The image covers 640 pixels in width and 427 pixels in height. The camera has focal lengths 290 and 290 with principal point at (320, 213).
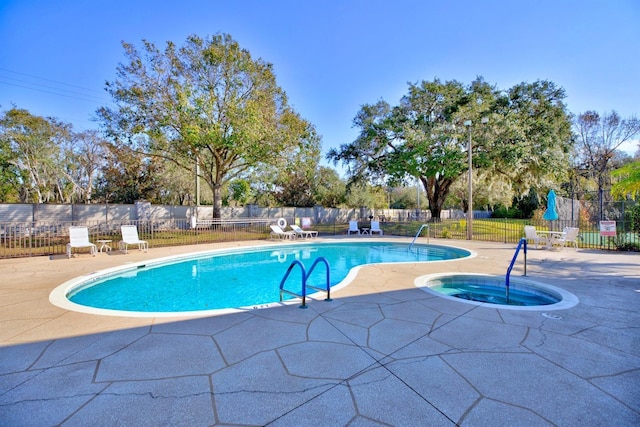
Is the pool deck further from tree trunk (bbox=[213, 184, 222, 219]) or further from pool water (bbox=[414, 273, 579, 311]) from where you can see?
tree trunk (bbox=[213, 184, 222, 219])

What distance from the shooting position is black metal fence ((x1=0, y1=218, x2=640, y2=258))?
34.3 feet

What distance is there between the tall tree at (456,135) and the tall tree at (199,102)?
6.05m

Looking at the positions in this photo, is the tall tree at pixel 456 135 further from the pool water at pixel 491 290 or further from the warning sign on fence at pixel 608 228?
the pool water at pixel 491 290

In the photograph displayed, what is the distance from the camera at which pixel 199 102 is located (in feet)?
45.1

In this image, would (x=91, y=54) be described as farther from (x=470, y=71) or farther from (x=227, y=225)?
(x=470, y=71)

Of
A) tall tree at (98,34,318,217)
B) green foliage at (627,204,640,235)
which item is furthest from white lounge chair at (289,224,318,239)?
green foliage at (627,204,640,235)

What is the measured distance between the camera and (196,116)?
551 inches

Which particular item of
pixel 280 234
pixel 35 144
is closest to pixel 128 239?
pixel 280 234

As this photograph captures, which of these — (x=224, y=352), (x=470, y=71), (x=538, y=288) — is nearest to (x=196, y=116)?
(x=224, y=352)

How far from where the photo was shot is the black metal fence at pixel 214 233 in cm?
1047

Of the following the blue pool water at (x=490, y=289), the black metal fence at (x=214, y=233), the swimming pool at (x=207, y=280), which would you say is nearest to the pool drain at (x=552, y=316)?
the blue pool water at (x=490, y=289)

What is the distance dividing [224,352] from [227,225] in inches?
584

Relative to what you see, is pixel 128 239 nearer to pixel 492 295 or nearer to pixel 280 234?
pixel 280 234

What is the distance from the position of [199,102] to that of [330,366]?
14.2 metres
